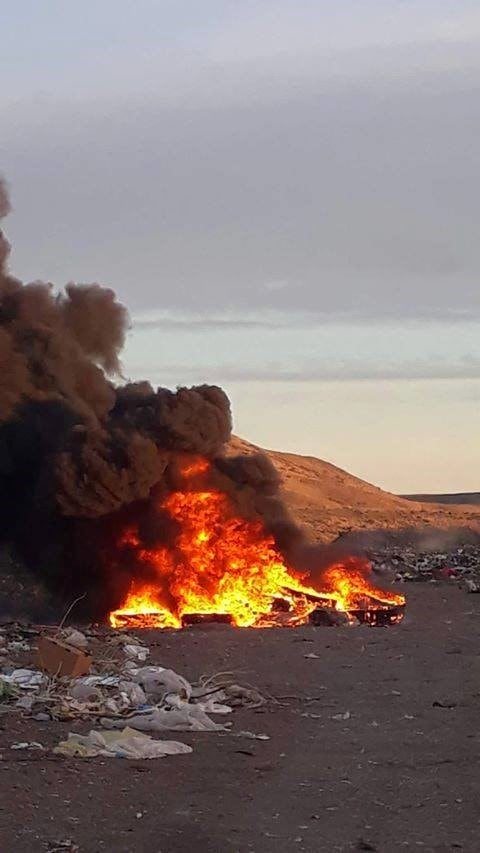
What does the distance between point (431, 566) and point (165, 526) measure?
34.7 feet

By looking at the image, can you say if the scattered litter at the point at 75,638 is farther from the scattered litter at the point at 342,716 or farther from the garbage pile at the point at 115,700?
the scattered litter at the point at 342,716

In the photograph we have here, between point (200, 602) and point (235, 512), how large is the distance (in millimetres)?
2051

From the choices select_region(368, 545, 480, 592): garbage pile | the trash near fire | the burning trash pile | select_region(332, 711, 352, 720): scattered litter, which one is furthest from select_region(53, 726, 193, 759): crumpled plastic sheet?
select_region(368, 545, 480, 592): garbage pile

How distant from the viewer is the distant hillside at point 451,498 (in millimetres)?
93250

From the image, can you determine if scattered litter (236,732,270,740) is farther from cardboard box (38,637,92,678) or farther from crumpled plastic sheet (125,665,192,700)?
cardboard box (38,637,92,678)

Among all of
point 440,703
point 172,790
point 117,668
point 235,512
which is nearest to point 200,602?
point 235,512

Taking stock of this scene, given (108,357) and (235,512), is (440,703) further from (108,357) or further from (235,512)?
(108,357)

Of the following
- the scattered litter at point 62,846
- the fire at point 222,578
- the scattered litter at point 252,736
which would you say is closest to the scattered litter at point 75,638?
the fire at point 222,578

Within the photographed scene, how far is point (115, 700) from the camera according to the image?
11.9 m

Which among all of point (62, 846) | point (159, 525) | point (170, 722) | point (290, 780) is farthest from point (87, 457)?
point (62, 846)

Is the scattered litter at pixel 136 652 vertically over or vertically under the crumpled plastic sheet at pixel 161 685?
under

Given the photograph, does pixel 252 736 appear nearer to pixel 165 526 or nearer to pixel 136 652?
pixel 136 652

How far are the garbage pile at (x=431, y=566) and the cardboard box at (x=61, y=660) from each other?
47.9 feet

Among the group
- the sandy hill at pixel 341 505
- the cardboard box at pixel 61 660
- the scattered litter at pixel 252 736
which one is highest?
the sandy hill at pixel 341 505
